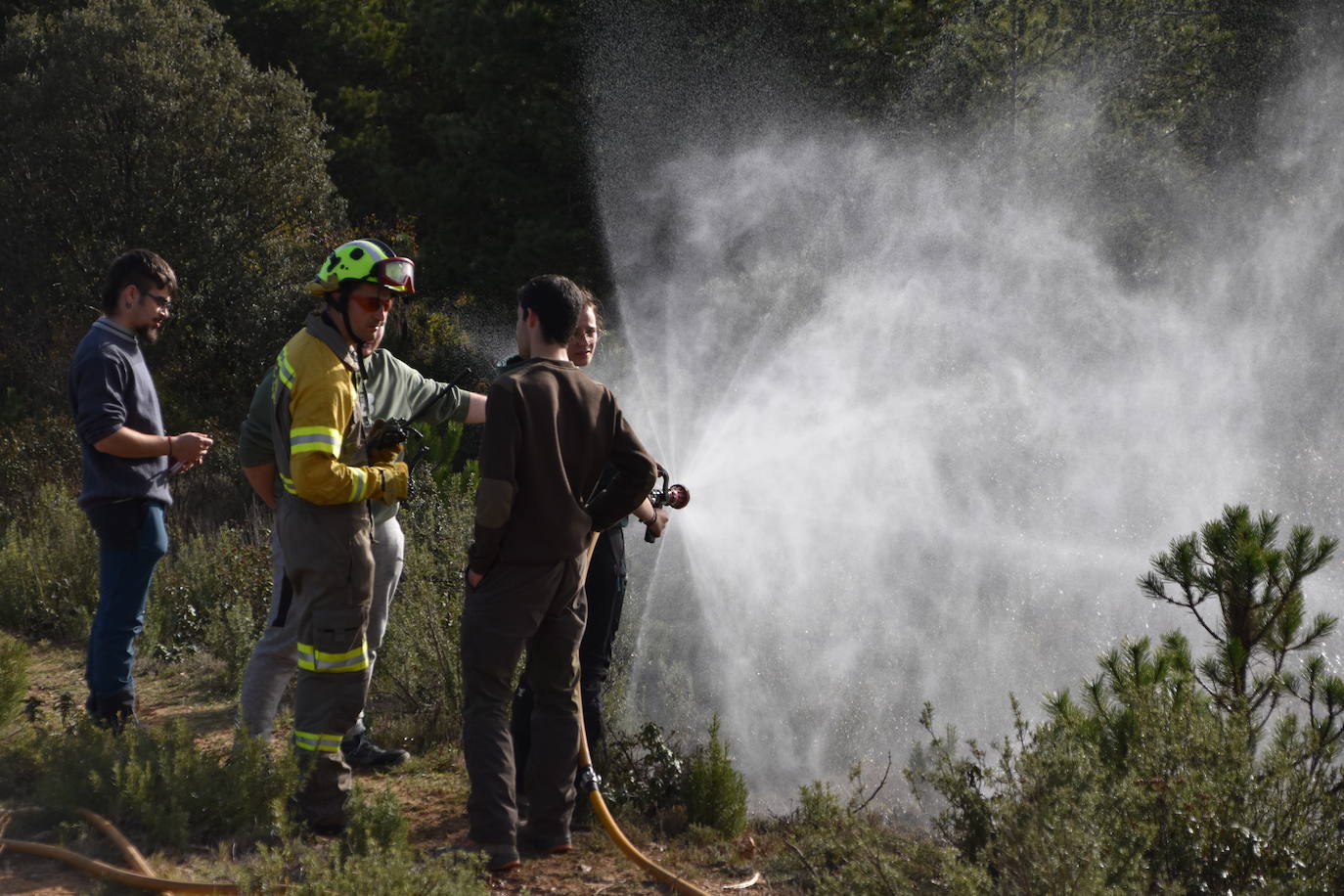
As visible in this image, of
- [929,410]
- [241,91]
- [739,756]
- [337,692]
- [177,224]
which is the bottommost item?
[337,692]

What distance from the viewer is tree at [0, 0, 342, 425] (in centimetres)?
1328

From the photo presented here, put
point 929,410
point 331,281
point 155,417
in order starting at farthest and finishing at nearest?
point 929,410 → point 155,417 → point 331,281

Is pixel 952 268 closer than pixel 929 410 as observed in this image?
No

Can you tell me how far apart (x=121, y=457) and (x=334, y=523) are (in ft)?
4.04

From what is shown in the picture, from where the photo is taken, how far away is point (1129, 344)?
11695 millimetres

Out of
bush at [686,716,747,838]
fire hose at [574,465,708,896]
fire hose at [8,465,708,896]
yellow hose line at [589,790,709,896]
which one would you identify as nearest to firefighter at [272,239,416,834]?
fire hose at [8,465,708,896]

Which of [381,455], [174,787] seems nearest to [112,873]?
[174,787]

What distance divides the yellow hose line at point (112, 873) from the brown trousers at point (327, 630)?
0.49 m

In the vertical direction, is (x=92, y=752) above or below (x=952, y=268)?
below

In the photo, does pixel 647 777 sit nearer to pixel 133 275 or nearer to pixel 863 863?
pixel 863 863

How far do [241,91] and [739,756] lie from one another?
10622 millimetres

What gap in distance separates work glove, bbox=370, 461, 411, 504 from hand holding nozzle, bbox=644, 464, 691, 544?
95cm

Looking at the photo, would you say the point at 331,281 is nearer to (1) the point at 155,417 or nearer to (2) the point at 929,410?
(1) the point at 155,417

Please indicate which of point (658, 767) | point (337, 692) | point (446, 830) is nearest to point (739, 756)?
point (658, 767)
